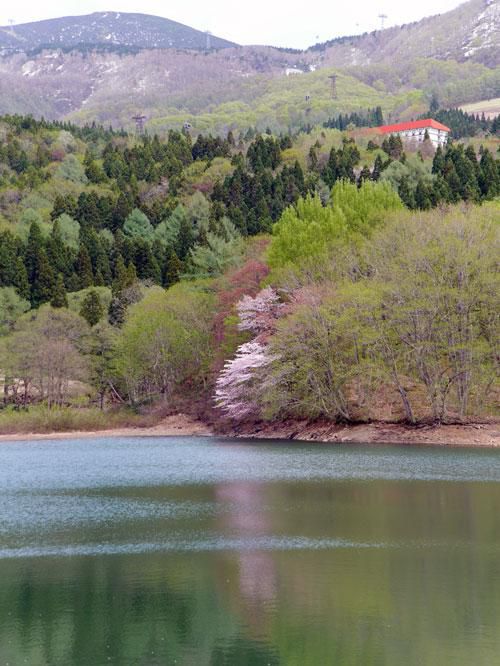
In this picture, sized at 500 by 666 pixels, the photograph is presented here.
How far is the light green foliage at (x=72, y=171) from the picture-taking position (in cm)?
17675

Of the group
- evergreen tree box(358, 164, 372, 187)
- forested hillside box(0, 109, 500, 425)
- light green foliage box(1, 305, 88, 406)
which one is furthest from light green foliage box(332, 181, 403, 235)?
evergreen tree box(358, 164, 372, 187)

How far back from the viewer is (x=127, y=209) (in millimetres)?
151750

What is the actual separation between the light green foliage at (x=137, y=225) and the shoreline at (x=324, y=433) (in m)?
62.1

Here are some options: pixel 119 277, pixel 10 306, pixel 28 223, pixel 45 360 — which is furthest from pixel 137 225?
pixel 45 360

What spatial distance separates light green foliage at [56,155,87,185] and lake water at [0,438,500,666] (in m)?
131

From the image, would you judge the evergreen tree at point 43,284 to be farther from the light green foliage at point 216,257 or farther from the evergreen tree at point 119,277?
the light green foliage at point 216,257

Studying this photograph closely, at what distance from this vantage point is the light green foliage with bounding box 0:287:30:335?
106 metres

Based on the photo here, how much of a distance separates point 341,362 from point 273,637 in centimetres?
4764

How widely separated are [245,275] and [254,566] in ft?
183

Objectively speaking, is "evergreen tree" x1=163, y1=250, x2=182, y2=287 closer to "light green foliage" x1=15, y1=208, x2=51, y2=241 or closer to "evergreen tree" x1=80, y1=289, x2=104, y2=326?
"evergreen tree" x1=80, y1=289, x2=104, y2=326

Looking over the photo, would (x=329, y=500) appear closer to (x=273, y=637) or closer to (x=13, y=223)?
(x=273, y=637)

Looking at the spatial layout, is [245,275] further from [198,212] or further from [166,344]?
[198,212]

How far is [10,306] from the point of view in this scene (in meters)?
110

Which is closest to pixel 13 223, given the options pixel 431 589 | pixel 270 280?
pixel 270 280
